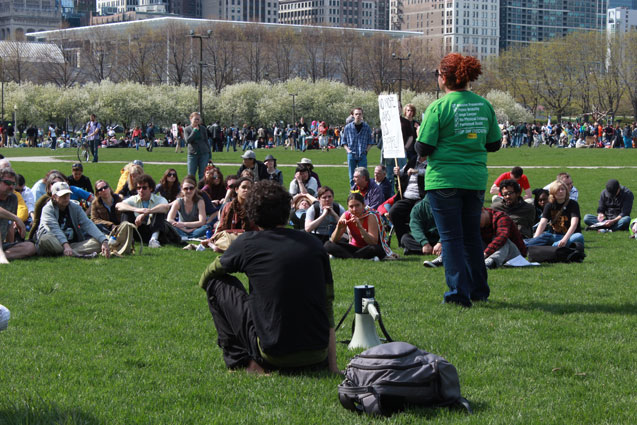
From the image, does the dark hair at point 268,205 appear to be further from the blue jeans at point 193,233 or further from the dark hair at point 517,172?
the dark hair at point 517,172

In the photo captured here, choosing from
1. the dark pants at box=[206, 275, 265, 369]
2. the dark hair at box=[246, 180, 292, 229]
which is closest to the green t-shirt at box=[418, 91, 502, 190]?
the dark hair at box=[246, 180, 292, 229]

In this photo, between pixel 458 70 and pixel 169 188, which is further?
pixel 169 188

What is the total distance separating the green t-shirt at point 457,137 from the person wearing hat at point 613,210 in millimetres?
8165

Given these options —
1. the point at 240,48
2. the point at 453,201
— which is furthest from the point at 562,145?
the point at 453,201

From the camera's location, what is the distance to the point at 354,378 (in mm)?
4898

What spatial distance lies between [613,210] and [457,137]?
8.68 metres

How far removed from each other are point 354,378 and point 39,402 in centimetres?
172

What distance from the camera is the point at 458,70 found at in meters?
7.57

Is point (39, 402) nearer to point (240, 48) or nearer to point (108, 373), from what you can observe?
point (108, 373)

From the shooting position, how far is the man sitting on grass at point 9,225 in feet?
36.2

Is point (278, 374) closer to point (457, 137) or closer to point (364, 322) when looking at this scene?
point (364, 322)

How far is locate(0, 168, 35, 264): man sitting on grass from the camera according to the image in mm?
11031

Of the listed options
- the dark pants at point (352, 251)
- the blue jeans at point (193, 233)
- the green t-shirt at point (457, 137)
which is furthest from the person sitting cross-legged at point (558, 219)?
the blue jeans at point (193, 233)

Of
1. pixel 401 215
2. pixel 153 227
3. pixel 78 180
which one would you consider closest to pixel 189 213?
pixel 153 227
